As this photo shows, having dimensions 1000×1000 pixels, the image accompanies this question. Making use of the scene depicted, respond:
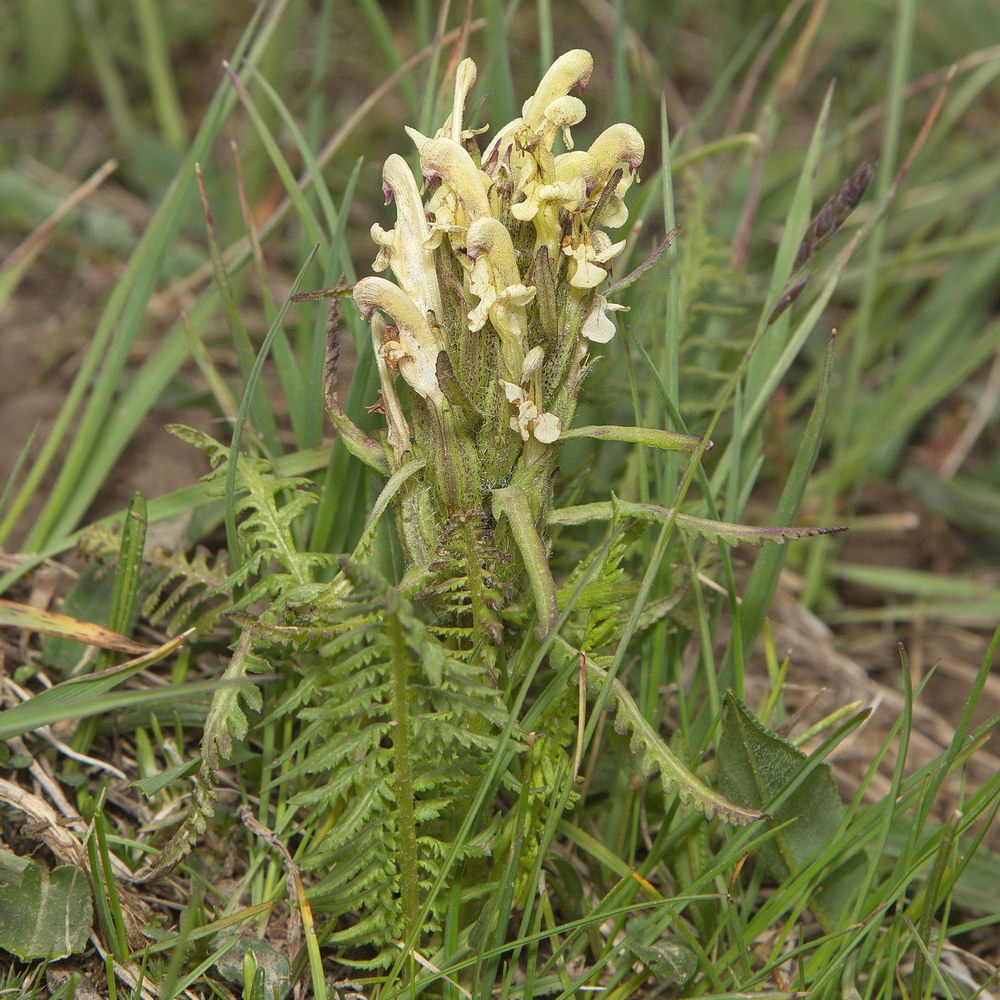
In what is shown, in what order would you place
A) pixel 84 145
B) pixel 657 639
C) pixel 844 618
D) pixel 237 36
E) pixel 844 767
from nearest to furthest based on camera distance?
1. pixel 657 639
2. pixel 844 767
3. pixel 844 618
4. pixel 84 145
5. pixel 237 36

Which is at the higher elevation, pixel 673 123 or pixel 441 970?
pixel 673 123

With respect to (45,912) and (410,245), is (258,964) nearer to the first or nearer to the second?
(45,912)

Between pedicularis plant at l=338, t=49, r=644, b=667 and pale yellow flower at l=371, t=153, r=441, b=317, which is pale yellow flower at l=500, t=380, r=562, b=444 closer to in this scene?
pedicularis plant at l=338, t=49, r=644, b=667

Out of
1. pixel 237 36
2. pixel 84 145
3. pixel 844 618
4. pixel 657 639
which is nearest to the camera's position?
pixel 657 639

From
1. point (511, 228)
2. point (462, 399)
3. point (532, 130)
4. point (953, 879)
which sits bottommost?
point (953, 879)

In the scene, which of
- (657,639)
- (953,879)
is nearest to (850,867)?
(953,879)

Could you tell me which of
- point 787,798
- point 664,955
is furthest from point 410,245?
point 664,955

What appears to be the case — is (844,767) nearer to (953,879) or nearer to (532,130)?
(953,879)
